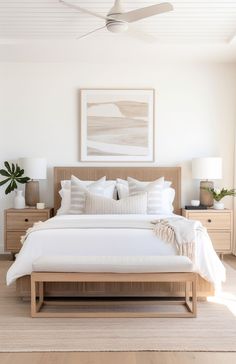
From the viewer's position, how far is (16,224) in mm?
5559

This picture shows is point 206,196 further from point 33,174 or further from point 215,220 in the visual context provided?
point 33,174

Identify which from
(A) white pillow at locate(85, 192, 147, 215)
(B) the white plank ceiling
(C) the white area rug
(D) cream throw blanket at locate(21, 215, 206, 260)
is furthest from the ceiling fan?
(C) the white area rug

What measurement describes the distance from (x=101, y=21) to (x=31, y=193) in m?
2.48

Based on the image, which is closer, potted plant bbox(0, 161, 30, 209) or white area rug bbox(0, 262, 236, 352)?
white area rug bbox(0, 262, 236, 352)

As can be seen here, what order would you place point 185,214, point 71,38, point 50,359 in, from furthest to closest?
point 185,214 → point 71,38 → point 50,359

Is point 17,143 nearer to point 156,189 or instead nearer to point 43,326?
point 156,189

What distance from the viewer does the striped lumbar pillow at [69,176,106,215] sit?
5188 millimetres

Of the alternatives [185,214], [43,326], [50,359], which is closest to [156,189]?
[185,214]

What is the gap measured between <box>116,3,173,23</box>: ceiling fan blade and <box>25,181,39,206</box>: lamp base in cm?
285

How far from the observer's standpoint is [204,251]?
3.70 metres

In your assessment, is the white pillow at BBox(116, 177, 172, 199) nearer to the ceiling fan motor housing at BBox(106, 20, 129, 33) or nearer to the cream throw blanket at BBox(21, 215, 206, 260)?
the cream throw blanket at BBox(21, 215, 206, 260)

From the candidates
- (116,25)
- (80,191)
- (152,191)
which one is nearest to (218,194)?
(152,191)

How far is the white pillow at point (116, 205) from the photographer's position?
4.91 m

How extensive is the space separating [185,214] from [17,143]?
2.60 m
